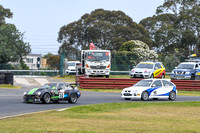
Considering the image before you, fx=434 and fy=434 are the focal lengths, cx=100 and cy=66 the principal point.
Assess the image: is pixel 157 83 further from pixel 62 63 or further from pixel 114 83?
pixel 62 63

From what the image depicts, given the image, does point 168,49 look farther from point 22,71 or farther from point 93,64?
point 93,64

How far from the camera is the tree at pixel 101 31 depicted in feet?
247

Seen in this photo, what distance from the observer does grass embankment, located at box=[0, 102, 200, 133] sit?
12.5m

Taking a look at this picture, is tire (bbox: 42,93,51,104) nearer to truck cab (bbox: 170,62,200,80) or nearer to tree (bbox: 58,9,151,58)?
truck cab (bbox: 170,62,200,80)

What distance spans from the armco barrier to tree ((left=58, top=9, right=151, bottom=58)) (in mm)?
38865

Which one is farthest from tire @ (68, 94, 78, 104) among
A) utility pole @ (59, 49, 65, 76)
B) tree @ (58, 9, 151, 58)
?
tree @ (58, 9, 151, 58)

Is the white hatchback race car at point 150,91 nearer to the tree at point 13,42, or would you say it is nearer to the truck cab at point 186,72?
the truck cab at point 186,72

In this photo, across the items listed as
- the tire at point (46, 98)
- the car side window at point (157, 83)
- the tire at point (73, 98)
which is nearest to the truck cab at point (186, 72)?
the car side window at point (157, 83)

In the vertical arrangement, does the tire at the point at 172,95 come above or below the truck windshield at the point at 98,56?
below

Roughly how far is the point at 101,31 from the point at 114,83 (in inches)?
1590

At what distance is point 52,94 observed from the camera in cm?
2200

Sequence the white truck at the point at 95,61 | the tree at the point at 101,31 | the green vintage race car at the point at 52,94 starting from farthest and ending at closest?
1. the tree at the point at 101,31
2. the white truck at the point at 95,61
3. the green vintage race car at the point at 52,94

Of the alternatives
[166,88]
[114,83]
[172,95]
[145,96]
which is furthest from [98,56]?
[145,96]

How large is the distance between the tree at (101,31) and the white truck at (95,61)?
3629 cm
